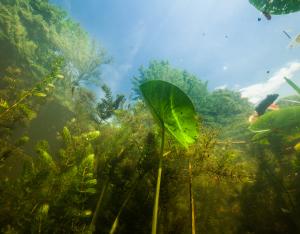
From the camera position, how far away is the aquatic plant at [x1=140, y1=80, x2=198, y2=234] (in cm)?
196

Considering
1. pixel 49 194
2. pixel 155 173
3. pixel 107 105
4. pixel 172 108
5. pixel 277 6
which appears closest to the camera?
pixel 172 108

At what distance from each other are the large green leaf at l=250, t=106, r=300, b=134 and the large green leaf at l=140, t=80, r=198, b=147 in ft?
7.98

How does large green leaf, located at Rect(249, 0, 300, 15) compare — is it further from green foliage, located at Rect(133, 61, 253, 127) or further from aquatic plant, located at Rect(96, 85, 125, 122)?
green foliage, located at Rect(133, 61, 253, 127)

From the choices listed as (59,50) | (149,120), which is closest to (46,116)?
(59,50)

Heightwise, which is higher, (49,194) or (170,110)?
(170,110)

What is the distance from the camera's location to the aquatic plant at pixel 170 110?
6.44ft

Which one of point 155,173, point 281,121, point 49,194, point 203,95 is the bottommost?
point 49,194

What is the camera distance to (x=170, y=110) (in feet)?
7.11

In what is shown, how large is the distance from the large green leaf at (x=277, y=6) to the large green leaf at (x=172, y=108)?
170 centimetres

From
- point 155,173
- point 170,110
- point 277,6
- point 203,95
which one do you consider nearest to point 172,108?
point 170,110

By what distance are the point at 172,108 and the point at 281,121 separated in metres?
3.00

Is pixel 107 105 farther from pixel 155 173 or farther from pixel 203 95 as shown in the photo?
pixel 203 95

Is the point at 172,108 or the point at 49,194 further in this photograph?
the point at 49,194

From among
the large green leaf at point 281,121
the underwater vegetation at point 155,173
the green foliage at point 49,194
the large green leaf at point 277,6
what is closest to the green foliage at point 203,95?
the underwater vegetation at point 155,173
